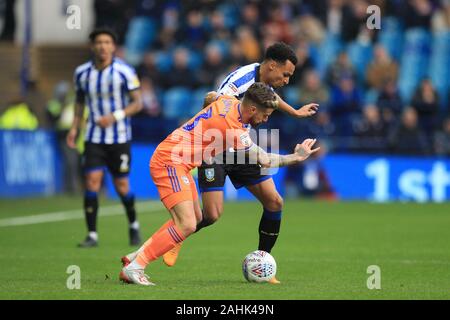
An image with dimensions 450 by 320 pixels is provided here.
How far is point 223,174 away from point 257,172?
12.5 inches

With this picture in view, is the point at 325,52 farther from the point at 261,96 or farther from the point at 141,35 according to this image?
the point at 261,96

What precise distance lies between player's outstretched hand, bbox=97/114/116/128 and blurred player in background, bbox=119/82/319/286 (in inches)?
167

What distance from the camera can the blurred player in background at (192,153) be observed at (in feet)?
29.9

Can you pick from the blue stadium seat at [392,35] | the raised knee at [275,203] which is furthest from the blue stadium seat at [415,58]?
the raised knee at [275,203]

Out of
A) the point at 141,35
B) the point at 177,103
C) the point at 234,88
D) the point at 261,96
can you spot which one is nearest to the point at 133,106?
the point at 234,88

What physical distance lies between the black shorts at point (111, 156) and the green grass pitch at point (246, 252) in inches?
37.1

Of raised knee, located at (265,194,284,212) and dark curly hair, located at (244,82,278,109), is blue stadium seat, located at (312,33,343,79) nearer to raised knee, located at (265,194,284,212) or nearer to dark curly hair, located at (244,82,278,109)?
raised knee, located at (265,194,284,212)

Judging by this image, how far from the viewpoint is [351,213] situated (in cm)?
1923

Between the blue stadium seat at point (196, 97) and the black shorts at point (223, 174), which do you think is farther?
the blue stadium seat at point (196, 97)

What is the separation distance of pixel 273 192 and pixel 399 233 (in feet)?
18.3

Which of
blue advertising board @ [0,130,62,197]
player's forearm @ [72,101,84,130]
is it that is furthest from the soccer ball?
blue advertising board @ [0,130,62,197]

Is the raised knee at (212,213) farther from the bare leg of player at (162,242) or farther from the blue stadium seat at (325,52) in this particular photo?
the blue stadium seat at (325,52)
